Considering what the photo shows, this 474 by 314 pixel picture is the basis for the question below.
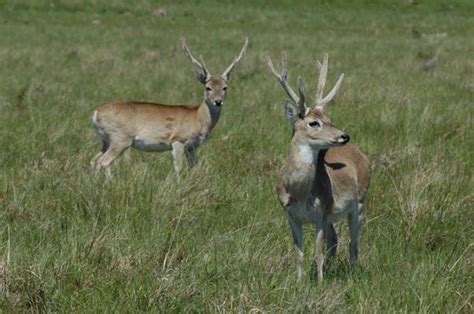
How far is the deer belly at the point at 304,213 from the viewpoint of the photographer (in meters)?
4.67

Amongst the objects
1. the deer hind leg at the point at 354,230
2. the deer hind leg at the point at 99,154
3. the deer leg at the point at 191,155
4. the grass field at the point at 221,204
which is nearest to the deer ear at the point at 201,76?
the grass field at the point at 221,204

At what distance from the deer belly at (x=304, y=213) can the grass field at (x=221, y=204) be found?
0.30m

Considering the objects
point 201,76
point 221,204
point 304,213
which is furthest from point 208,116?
point 304,213

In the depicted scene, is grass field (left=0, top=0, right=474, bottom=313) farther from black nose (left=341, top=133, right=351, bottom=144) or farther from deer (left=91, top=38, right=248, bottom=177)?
black nose (left=341, top=133, right=351, bottom=144)

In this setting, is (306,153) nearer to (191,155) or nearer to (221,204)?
(221,204)

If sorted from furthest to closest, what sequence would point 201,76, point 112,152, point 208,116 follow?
point 201,76
point 208,116
point 112,152

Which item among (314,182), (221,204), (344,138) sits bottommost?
(221,204)

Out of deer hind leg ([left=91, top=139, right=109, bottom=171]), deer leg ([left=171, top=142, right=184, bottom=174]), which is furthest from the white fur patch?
deer leg ([left=171, top=142, right=184, bottom=174])

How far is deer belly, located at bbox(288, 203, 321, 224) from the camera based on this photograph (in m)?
4.67

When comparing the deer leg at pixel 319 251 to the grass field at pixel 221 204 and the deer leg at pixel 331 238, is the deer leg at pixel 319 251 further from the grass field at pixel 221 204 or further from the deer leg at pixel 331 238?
the deer leg at pixel 331 238

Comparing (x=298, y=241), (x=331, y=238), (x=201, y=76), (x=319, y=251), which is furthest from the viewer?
(x=201, y=76)

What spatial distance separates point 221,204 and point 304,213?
143 centimetres

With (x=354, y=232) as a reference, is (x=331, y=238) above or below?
below

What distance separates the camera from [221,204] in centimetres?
600
